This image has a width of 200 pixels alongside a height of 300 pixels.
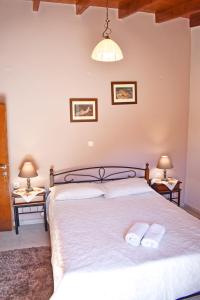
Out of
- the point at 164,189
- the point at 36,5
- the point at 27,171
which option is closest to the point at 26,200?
the point at 27,171

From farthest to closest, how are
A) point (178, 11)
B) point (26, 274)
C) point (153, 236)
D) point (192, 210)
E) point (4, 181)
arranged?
point (192, 210), point (4, 181), point (178, 11), point (26, 274), point (153, 236)

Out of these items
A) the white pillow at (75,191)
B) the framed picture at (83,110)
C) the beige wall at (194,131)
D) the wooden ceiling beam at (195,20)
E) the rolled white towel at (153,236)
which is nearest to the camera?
the rolled white towel at (153,236)

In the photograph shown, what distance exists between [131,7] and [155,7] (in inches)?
20.4

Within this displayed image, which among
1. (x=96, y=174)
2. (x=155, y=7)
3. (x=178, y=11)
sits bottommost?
(x=96, y=174)

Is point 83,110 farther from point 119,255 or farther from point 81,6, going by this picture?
point 119,255

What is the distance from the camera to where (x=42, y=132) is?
13.1ft

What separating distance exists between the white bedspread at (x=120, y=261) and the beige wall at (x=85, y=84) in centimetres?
149

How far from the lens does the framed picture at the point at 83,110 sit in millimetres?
4062

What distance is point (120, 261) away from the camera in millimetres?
2137

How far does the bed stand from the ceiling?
2575 mm

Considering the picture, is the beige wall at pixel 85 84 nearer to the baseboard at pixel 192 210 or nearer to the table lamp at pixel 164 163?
the table lamp at pixel 164 163

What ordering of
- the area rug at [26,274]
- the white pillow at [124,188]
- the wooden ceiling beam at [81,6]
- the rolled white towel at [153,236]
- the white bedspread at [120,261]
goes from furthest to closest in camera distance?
the white pillow at [124,188] → the wooden ceiling beam at [81,6] → the area rug at [26,274] → the rolled white towel at [153,236] → the white bedspread at [120,261]

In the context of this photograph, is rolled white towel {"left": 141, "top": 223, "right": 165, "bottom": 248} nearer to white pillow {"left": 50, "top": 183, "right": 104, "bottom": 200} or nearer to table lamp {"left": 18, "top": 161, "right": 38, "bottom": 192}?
white pillow {"left": 50, "top": 183, "right": 104, "bottom": 200}

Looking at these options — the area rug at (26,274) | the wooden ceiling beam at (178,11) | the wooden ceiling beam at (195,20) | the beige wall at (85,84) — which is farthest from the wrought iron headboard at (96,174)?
the wooden ceiling beam at (195,20)
